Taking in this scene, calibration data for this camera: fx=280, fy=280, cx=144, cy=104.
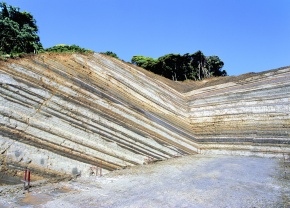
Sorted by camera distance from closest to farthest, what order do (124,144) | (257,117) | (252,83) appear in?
(124,144)
(257,117)
(252,83)

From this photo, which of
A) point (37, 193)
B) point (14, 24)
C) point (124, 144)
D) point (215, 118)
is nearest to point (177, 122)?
point (215, 118)

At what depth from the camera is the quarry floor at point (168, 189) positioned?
6242 mm

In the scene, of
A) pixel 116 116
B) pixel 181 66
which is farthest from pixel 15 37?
pixel 181 66

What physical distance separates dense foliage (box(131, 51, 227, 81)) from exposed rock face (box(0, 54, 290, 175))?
19.3m

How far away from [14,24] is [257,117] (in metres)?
15.6

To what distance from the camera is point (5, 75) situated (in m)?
10.3

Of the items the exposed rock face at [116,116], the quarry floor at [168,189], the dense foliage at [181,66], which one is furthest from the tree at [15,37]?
the dense foliage at [181,66]

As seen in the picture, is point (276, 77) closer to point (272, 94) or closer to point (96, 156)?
point (272, 94)

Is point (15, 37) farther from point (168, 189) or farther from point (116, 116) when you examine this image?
point (168, 189)

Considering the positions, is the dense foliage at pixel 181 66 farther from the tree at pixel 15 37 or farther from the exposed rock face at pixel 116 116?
the tree at pixel 15 37

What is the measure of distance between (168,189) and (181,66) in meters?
33.7

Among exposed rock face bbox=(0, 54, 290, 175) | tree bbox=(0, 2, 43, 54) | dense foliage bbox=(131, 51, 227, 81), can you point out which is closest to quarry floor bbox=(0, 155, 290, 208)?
exposed rock face bbox=(0, 54, 290, 175)

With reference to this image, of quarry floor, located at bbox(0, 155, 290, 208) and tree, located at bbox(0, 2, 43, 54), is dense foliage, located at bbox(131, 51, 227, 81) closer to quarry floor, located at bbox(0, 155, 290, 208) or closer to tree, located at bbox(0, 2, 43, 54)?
tree, located at bbox(0, 2, 43, 54)

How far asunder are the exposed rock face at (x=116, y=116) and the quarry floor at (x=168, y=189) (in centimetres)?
130
